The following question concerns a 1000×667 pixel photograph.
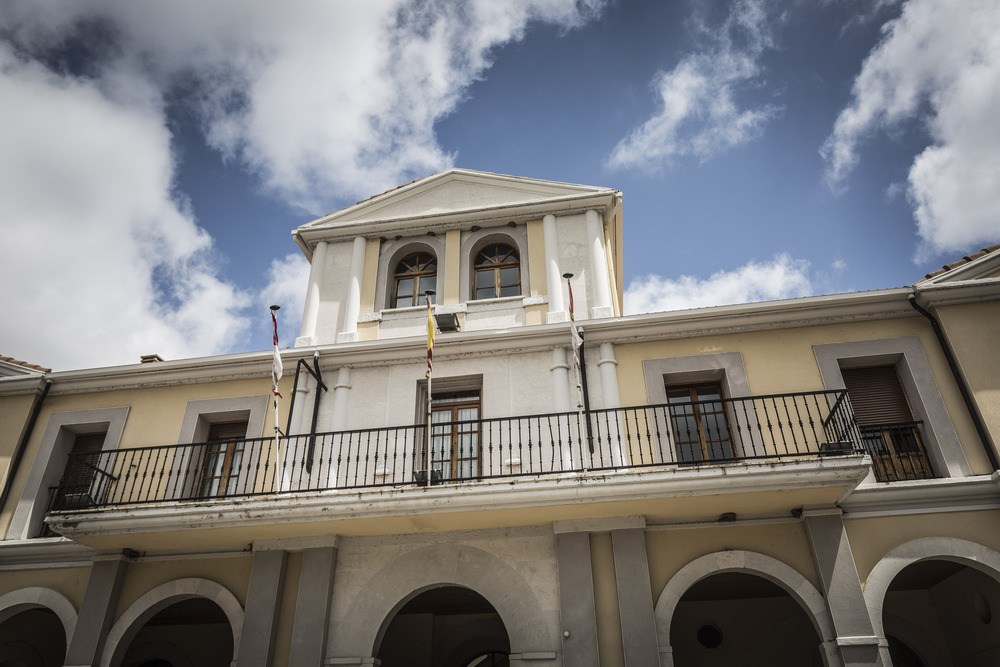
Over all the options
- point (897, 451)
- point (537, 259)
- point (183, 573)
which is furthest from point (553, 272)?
point (183, 573)

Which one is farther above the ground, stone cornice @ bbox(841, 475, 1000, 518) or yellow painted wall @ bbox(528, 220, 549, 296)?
yellow painted wall @ bbox(528, 220, 549, 296)

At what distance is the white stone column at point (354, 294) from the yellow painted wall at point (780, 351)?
458 centimetres

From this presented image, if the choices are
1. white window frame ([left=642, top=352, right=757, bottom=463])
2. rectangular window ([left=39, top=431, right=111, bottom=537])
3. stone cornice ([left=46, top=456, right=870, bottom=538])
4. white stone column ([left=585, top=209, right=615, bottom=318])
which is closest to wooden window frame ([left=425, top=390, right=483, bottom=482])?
stone cornice ([left=46, top=456, right=870, bottom=538])

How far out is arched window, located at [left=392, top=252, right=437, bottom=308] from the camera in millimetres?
12172

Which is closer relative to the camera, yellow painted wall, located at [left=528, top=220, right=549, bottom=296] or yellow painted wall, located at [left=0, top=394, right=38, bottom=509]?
yellow painted wall, located at [left=0, top=394, right=38, bottom=509]

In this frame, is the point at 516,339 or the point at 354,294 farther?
the point at 354,294

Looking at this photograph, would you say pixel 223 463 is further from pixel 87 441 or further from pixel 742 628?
pixel 742 628

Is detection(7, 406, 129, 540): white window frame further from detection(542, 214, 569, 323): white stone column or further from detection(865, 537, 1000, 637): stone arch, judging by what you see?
detection(865, 537, 1000, 637): stone arch

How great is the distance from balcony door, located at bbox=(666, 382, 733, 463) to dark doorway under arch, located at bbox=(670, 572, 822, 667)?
7.72ft

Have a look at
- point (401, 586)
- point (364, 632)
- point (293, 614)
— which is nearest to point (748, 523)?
point (401, 586)

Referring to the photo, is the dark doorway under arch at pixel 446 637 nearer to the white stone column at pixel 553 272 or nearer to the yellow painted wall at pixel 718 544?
the yellow painted wall at pixel 718 544

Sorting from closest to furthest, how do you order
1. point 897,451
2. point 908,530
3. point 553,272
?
point 908,530 → point 897,451 → point 553,272

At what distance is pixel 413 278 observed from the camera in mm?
12398

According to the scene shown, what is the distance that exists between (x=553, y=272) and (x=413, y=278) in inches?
106
